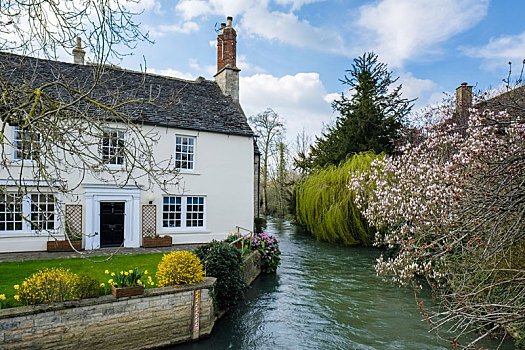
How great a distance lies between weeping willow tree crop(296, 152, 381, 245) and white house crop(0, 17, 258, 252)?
553 centimetres

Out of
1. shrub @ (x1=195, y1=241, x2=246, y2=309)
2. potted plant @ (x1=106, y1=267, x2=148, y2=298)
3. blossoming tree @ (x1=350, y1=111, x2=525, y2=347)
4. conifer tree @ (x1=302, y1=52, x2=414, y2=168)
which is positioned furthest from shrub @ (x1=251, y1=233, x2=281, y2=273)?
conifer tree @ (x1=302, y1=52, x2=414, y2=168)

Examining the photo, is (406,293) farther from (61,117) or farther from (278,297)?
(61,117)

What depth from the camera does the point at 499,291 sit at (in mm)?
8367

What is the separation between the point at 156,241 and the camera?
50.3ft

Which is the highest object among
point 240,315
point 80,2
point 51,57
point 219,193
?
point 80,2

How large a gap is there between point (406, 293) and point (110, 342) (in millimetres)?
9436

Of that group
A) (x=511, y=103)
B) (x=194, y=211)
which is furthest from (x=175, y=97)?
(x=511, y=103)

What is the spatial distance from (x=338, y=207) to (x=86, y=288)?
49.7 feet

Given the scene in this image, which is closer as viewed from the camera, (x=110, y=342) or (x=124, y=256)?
(x=110, y=342)

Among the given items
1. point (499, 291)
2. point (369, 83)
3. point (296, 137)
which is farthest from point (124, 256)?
point (296, 137)

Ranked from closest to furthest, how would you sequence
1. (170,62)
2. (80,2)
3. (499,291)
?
(80,2) < (170,62) < (499,291)

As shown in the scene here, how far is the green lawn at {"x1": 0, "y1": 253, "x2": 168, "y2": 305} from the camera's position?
389 inches

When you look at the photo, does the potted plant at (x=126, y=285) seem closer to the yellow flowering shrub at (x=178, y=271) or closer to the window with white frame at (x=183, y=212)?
the yellow flowering shrub at (x=178, y=271)

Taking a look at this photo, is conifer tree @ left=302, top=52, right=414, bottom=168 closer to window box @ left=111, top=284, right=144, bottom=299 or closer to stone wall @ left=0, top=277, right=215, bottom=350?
stone wall @ left=0, top=277, right=215, bottom=350
